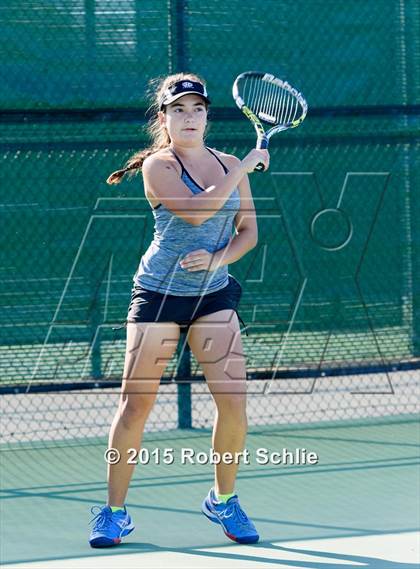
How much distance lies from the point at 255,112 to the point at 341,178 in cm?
173

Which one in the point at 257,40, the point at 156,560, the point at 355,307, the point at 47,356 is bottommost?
the point at 156,560

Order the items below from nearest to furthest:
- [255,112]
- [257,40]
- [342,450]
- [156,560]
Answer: [156,560] → [255,112] → [342,450] → [257,40]

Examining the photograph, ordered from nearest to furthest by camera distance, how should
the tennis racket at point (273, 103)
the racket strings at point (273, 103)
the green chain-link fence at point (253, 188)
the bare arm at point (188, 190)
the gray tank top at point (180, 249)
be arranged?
the bare arm at point (188, 190) → the gray tank top at point (180, 249) → the tennis racket at point (273, 103) → the racket strings at point (273, 103) → the green chain-link fence at point (253, 188)

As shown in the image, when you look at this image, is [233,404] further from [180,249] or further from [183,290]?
[180,249]

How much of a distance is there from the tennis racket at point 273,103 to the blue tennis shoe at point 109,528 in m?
1.63

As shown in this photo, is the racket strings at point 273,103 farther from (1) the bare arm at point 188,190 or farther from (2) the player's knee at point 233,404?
(2) the player's knee at point 233,404

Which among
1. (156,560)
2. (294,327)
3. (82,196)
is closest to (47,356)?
(82,196)

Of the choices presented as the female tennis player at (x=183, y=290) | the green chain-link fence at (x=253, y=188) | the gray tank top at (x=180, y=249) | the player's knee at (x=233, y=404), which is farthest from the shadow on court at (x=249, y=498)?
the gray tank top at (x=180, y=249)

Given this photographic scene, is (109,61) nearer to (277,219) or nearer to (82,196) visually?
(82,196)

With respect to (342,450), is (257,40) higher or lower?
higher

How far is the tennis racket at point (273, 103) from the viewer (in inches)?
195

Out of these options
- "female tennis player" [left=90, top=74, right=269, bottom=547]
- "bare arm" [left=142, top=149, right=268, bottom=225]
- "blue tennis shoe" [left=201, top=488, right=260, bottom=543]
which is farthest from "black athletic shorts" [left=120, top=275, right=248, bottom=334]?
"blue tennis shoe" [left=201, top=488, right=260, bottom=543]

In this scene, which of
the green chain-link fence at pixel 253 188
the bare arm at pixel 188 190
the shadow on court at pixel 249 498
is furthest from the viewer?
the green chain-link fence at pixel 253 188

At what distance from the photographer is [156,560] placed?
169 inches
